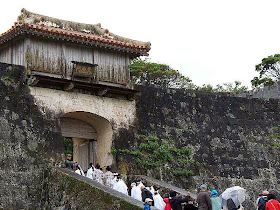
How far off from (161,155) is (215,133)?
263 cm

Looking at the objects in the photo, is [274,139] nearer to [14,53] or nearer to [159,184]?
[159,184]

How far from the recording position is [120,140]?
705 inches

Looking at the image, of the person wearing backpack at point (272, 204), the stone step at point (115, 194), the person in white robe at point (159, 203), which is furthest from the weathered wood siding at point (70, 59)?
the person wearing backpack at point (272, 204)

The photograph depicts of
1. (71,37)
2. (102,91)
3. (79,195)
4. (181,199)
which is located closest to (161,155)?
(102,91)

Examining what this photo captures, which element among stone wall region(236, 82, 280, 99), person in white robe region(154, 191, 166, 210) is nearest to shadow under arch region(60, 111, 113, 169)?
person in white robe region(154, 191, 166, 210)

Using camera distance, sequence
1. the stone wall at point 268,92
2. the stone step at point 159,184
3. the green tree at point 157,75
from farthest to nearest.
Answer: the green tree at point 157,75
the stone wall at point 268,92
the stone step at point 159,184

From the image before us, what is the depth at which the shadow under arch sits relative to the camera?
17891 millimetres

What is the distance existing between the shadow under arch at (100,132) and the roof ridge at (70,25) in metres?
2.75

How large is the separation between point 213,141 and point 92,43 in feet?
18.7

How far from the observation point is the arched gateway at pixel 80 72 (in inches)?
660

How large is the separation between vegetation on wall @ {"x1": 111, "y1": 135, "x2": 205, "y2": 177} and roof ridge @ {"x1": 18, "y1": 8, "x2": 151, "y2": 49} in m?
3.28

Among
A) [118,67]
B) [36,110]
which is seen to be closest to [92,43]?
[118,67]

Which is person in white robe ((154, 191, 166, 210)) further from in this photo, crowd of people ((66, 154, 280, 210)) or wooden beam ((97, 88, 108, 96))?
wooden beam ((97, 88, 108, 96))

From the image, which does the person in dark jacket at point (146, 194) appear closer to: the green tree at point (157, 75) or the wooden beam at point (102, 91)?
the wooden beam at point (102, 91)
